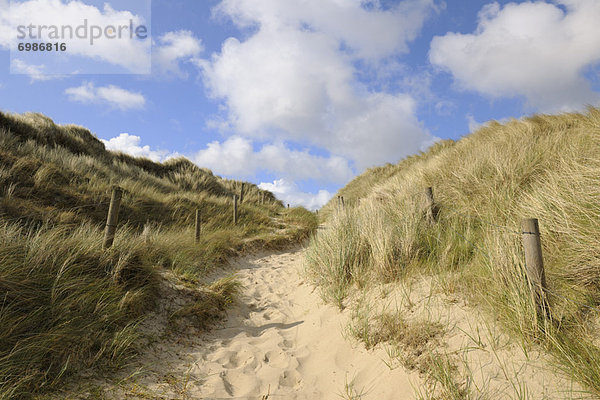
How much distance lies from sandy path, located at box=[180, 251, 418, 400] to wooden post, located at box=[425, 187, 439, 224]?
2.48 m

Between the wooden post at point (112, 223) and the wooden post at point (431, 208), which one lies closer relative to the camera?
the wooden post at point (112, 223)

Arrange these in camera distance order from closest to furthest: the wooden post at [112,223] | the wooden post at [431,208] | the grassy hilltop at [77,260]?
the grassy hilltop at [77,260] < the wooden post at [112,223] < the wooden post at [431,208]

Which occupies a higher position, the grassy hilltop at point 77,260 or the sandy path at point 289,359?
the grassy hilltop at point 77,260

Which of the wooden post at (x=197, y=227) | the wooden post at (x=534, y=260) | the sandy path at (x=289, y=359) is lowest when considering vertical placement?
the sandy path at (x=289, y=359)

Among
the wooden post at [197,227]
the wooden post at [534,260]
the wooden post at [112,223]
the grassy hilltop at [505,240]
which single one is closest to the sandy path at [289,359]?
the grassy hilltop at [505,240]

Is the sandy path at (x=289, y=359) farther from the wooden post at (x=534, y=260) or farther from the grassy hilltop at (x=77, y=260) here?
the wooden post at (x=534, y=260)

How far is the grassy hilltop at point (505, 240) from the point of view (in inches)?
99.7

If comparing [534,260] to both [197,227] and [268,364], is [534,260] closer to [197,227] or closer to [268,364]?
[268,364]

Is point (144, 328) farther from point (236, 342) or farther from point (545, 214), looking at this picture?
point (545, 214)

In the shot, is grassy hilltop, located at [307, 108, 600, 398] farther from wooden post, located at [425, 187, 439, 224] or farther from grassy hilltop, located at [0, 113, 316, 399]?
grassy hilltop, located at [0, 113, 316, 399]

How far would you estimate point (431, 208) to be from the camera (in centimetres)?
552

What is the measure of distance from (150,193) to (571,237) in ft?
37.7

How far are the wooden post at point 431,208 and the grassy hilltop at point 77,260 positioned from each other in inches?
152

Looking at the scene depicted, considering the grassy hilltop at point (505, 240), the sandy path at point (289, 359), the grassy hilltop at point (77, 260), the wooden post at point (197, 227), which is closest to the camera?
the grassy hilltop at point (505, 240)
